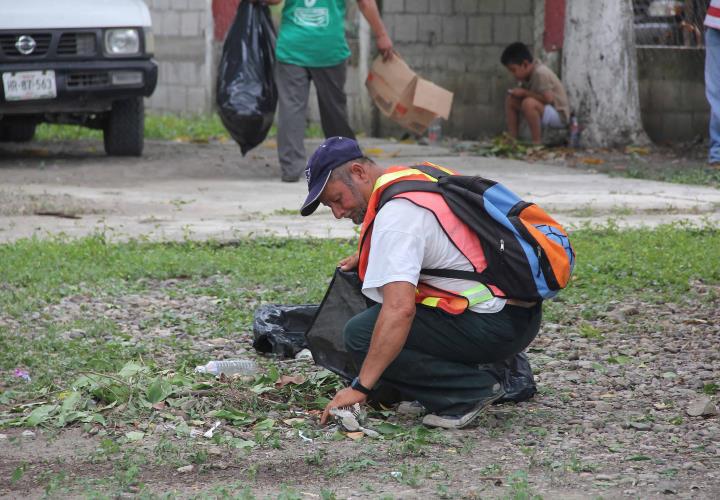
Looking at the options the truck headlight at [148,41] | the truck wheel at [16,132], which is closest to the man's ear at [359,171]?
the truck headlight at [148,41]

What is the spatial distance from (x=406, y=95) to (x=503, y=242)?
18.6 feet

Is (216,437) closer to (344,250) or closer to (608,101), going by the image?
(344,250)

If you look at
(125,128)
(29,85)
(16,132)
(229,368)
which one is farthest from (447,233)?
(16,132)

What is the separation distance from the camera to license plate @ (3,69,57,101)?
32.9 ft

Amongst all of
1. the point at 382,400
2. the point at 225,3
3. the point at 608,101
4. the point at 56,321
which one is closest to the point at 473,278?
the point at 382,400

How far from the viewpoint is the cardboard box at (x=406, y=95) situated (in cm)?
956

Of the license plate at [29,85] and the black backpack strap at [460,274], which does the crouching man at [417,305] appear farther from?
the license plate at [29,85]

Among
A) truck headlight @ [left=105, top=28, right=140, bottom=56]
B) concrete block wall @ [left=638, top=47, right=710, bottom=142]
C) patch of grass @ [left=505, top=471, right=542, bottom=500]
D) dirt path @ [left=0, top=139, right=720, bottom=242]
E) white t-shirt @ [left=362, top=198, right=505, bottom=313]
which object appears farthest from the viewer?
concrete block wall @ [left=638, top=47, right=710, bottom=142]

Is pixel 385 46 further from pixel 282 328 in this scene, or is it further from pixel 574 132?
pixel 282 328

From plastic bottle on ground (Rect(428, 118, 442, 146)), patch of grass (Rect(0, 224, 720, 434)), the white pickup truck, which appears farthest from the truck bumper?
plastic bottle on ground (Rect(428, 118, 442, 146))

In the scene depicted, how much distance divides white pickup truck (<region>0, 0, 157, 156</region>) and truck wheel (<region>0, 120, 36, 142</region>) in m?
1.55

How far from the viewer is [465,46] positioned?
559 inches

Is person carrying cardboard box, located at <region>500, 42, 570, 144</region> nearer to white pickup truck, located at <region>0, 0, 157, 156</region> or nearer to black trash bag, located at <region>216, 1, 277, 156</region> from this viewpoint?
black trash bag, located at <region>216, 1, 277, 156</region>

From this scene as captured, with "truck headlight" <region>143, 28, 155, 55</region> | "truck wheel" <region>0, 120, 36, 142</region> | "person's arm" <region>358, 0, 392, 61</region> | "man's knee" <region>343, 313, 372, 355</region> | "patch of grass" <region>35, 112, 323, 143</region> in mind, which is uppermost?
"person's arm" <region>358, 0, 392, 61</region>
